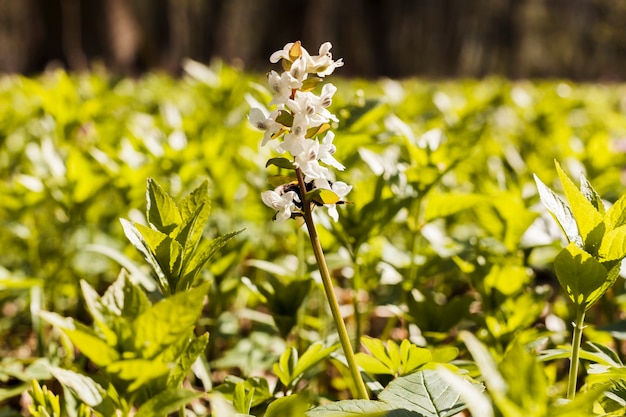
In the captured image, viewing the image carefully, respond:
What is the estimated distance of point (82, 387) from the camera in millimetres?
899

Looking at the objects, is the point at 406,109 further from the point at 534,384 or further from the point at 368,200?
the point at 534,384

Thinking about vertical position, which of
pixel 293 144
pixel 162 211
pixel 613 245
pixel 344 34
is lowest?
pixel 613 245

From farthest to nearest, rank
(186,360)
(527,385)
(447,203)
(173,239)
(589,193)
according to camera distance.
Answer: (447,203)
(589,193)
(173,239)
(186,360)
(527,385)

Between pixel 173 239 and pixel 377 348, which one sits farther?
pixel 377 348

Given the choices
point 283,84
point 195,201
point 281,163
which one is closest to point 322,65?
point 283,84

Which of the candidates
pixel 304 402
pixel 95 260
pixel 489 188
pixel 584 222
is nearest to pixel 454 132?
pixel 489 188

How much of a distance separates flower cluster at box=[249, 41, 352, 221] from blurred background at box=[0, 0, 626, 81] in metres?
16.3

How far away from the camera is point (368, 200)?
1.68 metres

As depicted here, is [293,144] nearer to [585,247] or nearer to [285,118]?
[285,118]

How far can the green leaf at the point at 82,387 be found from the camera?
873 mm

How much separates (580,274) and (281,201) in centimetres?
50

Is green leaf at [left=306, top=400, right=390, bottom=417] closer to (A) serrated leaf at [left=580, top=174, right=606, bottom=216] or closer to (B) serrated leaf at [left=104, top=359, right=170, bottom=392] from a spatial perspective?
(B) serrated leaf at [left=104, top=359, right=170, bottom=392]

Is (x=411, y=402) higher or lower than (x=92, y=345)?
lower

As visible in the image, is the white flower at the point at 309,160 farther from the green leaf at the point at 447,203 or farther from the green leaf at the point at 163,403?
the green leaf at the point at 447,203
